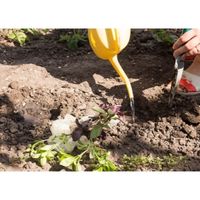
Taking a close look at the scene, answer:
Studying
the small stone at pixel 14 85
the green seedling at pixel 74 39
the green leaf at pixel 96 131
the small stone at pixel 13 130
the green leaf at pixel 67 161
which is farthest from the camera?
the green seedling at pixel 74 39

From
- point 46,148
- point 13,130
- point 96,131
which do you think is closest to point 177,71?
point 96,131

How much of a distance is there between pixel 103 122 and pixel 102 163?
10.4 inches

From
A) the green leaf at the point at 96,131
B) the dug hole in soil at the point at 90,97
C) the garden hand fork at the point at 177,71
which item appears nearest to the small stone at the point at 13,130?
the dug hole in soil at the point at 90,97

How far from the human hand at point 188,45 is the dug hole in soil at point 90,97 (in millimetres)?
307

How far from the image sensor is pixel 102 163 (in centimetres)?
209

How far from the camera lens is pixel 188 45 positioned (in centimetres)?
227

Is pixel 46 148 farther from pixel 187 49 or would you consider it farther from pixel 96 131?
pixel 187 49

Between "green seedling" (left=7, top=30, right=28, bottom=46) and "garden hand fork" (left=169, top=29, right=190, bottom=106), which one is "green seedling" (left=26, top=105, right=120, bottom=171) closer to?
"garden hand fork" (left=169, top=29, right=190, bottom=106)

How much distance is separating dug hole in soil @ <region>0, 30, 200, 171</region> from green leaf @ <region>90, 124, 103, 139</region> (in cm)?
8

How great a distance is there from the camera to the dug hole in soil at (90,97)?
2.28 m

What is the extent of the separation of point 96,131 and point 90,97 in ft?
1.18

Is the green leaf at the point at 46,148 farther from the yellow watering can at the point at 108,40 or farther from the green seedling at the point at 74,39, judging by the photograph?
the green seedling at the point at 74,39

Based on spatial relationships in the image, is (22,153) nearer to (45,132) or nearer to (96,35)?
(45,132)
